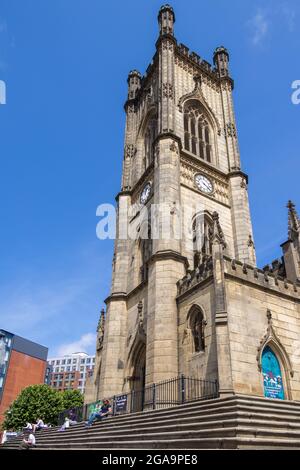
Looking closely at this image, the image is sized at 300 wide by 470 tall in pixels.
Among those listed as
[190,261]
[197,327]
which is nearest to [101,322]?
[190,261]

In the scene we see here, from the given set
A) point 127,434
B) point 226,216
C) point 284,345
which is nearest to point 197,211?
point 226,216

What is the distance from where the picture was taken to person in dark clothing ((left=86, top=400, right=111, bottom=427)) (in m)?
20.6

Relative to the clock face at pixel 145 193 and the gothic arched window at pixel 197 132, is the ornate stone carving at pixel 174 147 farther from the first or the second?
the gothic arched window at pixel 197 132

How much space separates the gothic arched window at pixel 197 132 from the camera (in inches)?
1389

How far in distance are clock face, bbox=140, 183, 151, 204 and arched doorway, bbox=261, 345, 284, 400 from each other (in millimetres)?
16660

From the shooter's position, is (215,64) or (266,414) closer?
(266,414)

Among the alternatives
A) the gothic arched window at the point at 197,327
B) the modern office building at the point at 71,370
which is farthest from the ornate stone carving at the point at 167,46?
the modern office building at the point at 71,370

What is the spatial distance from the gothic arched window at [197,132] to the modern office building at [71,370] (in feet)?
406

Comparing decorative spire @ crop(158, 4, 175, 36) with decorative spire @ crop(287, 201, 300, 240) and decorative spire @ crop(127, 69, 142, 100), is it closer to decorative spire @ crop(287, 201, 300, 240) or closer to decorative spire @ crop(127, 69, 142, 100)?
decorative spire @ crop(127, 69, 142, 100)

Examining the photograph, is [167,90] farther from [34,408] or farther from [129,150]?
[34,408]

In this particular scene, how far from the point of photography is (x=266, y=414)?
11.8 meters

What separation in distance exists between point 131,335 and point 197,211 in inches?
423

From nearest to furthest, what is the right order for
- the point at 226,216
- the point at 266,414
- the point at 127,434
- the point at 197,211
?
1. the point at 266,414
2. the point at 127,434
3. the point at 197,211
4. the point at 226,216
